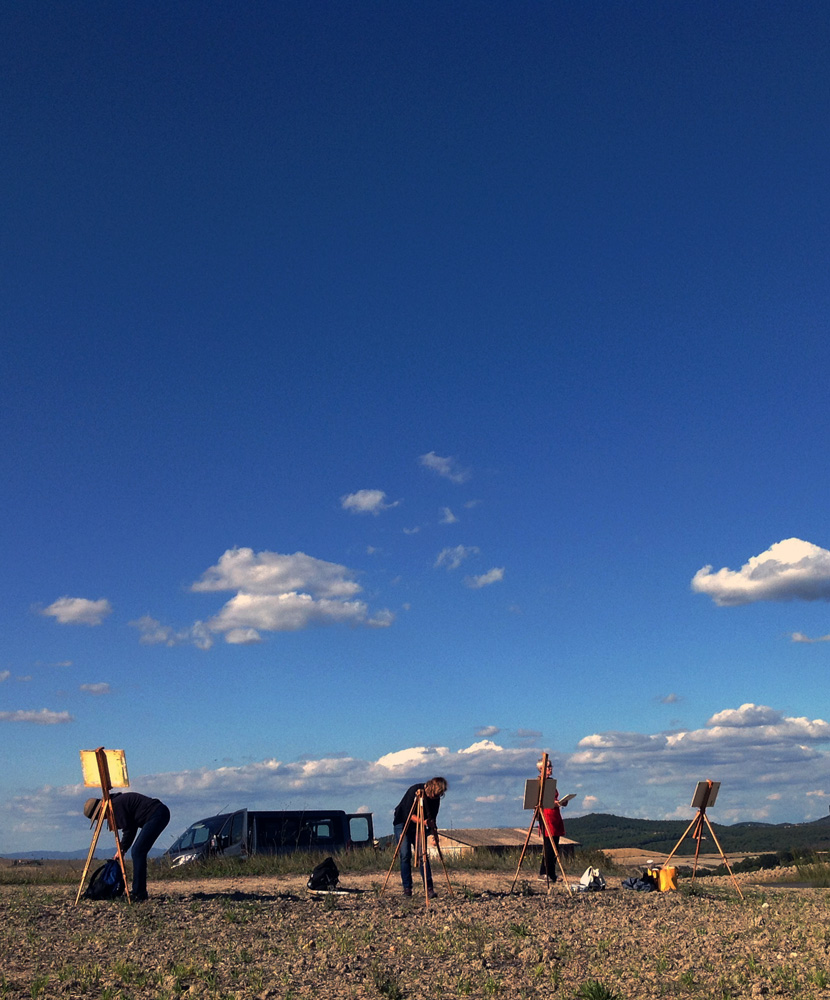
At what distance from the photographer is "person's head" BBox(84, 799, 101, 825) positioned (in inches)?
592

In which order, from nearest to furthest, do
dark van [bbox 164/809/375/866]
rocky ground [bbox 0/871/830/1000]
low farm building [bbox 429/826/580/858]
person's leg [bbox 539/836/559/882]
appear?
rocky ground [bbox 0/871/830/1000], person's leg [bbox 539/836/559/882], dark van [bbox 164/809/375/866], low farm building [bbox 429/826/580/858]

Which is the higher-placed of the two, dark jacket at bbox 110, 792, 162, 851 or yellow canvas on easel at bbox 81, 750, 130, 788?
yellow canvas on easel at bbox 81, 750, 130, 788

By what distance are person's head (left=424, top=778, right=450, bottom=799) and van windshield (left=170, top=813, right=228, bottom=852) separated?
12109mm

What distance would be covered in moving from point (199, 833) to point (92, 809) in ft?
35.8

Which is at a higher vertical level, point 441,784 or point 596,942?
point 441,784

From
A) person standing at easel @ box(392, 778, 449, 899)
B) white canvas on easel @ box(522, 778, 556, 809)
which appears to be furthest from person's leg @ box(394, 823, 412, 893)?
white canvas on easel @ box(522, 778, 556, 809)

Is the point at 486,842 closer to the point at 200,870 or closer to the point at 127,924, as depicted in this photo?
the point at 200,870

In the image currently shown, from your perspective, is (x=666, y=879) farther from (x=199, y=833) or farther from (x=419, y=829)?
(x=199, y=833)

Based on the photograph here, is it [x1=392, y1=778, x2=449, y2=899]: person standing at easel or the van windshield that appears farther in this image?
the van windshield

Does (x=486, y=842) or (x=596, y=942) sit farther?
(x=486, y=842)

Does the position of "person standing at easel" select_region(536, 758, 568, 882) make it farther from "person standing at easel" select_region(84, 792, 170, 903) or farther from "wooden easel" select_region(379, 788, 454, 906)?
"person standing at easel" select_region(84, 792, 170, 903)

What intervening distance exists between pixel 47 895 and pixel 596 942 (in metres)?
9.61

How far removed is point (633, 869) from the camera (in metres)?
25.2

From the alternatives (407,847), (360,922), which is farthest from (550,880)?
(360,922)
